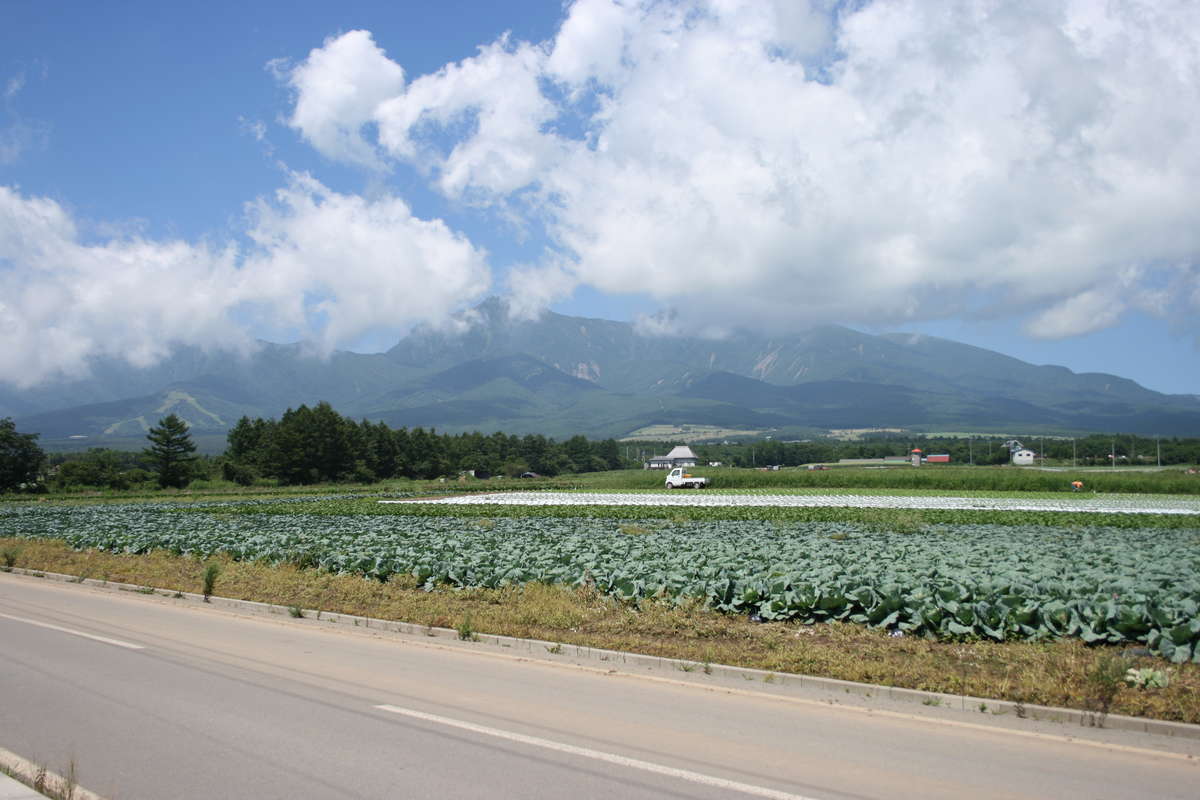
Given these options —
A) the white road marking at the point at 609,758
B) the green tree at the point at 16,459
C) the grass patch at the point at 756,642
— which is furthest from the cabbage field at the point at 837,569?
the green tree at the point at 16,459

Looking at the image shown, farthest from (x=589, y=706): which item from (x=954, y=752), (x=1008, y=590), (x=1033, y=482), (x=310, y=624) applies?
(x=1033, y=482)

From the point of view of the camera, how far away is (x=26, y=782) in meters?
6.39

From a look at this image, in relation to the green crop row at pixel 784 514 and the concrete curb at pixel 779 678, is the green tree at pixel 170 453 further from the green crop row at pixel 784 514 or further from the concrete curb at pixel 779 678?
the concrete curb at pixel 779 678

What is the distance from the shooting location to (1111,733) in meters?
7.78

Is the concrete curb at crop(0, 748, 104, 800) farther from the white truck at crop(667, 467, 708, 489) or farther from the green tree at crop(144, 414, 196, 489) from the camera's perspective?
the green tree at crop(144, 414, 196, 489)

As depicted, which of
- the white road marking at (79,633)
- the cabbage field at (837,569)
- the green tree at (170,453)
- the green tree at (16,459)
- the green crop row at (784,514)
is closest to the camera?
the cabbage field at (837,569)

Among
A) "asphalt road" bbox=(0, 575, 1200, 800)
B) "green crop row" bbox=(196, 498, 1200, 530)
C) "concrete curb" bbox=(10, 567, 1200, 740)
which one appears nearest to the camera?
"asphalt road" bbox=(0, 575, 1200, 800)

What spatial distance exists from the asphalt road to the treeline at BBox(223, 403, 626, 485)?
317 feet

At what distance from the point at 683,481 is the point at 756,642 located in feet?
223

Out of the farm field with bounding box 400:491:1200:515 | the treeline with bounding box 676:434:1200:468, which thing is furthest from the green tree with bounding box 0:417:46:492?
the treeline with bounding box 676:434:1200:468

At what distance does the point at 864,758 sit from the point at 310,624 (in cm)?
1094

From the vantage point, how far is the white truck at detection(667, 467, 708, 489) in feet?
256

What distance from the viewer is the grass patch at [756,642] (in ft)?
27.8

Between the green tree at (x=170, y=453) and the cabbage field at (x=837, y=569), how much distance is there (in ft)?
249
